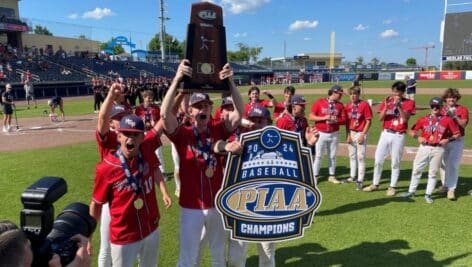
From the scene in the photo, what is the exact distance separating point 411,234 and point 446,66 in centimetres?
6599

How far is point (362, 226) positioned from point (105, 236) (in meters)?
4.16

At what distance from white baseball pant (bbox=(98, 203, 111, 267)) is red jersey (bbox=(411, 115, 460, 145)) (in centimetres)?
603

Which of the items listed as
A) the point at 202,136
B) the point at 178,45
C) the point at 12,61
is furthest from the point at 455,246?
the point at 178,45

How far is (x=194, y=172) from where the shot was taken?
3.63m

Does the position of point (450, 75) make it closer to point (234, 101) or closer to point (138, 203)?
point (234, 101)

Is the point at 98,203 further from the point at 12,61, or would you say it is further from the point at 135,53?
the point at 135,53

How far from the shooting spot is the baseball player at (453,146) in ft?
23.4

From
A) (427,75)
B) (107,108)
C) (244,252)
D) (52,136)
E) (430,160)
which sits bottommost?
(52,136)

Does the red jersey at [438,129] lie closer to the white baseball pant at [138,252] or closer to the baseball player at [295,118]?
the baseball player at [295,118]

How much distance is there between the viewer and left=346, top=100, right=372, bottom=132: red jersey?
792 cm

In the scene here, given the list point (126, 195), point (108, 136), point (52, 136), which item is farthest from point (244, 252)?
point (52, 136)

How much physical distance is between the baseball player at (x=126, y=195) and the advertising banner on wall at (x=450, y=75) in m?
61.9

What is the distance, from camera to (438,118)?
689 centimetres

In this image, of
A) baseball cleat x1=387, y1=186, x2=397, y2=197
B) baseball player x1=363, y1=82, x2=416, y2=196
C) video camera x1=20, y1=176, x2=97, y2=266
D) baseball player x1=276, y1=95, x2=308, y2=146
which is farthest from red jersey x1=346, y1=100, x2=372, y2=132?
video camera x1=20, y1=176, x2=97, y2=266
